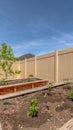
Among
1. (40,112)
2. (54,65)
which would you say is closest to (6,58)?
(54,65)

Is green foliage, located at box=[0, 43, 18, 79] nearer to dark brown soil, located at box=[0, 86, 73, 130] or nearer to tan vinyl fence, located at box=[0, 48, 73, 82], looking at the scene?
tan vinyl fence, located at box=[0, 48, 73, 82]

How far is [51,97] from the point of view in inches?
213

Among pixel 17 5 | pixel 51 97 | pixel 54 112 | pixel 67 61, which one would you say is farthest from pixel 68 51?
pixel 54 112

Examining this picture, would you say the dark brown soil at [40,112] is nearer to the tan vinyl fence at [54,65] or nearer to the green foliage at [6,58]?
the tan vinyl fence at [54,65]

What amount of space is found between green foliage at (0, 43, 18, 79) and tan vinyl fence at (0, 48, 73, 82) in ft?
5.79

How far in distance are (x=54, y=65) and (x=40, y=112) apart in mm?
7764

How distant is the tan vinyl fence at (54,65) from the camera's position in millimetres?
10411

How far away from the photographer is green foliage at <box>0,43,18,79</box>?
1591 cm

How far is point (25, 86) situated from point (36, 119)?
5481 millimetres

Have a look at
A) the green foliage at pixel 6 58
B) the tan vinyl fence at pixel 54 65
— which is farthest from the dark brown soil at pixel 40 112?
the green foliage at pixel 6 58

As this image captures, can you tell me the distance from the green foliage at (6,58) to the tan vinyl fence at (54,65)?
177 centimetres

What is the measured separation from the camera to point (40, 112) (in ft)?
14.3

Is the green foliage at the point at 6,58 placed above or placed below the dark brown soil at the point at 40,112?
above

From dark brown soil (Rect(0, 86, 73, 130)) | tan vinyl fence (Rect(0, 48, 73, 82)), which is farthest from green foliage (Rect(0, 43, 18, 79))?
dark brown soil (Rect(0, 86, 73, 130))
